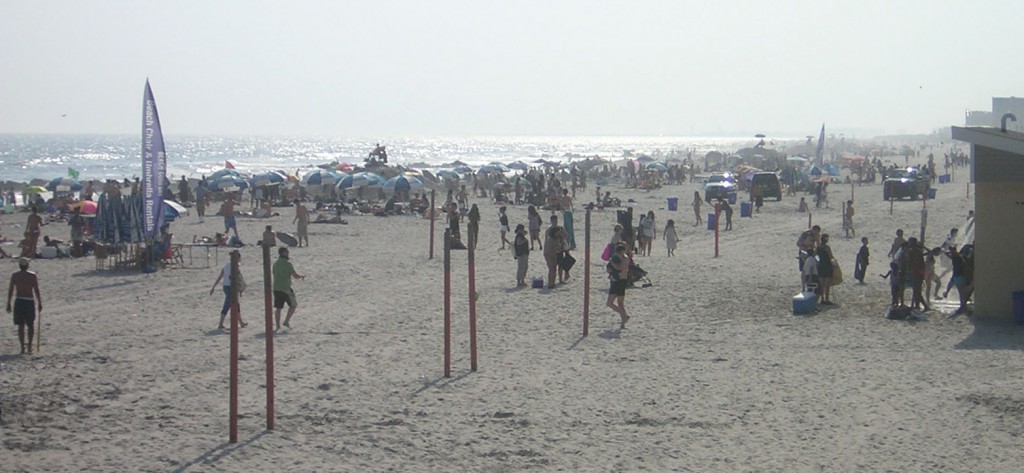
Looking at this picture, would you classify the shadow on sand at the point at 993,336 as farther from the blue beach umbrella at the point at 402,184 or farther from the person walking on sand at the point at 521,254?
the blue beach umbrella at the point at 402,184

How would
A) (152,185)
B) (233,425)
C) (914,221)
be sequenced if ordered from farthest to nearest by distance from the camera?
1. (914,221)
2. (152,185)
3. (233,425)

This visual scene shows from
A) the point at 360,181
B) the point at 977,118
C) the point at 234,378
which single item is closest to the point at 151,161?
the point at 234,378

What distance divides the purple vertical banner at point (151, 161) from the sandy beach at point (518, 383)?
1.55m

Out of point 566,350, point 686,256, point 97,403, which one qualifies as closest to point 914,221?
point 686,256

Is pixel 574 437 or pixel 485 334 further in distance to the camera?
pixel 485 334

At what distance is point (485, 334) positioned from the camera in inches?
556

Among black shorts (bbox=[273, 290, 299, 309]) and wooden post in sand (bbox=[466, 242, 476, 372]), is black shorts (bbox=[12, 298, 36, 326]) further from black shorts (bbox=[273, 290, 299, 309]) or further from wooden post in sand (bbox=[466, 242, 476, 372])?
wooden post in sand (bbox=[466, 242, 476, 372])

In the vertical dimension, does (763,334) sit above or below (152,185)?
below

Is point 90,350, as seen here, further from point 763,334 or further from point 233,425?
point 763,334

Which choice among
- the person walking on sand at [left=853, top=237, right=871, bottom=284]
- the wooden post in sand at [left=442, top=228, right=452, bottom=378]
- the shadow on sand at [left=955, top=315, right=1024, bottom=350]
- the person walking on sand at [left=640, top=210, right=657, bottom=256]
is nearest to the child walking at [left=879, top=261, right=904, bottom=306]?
the shadow on sand at [left=955, top=315, right=1024, bottom=350]

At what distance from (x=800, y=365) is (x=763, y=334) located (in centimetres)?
211

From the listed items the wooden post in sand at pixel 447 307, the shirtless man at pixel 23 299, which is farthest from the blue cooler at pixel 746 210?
the shirtless man at pixel 23 299

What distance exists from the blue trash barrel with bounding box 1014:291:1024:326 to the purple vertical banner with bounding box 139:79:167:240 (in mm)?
14632

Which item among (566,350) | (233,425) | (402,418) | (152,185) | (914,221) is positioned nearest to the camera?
(233,425)
